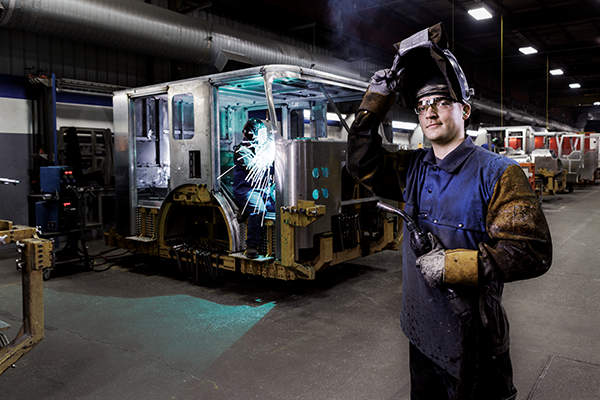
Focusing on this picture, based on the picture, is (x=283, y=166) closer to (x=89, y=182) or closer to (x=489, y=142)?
(x=89, y=182)

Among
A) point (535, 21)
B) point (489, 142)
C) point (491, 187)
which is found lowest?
point (491, 187)

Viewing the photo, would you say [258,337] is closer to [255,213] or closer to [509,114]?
[255,213]

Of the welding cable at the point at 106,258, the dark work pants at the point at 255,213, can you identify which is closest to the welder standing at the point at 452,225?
the dark work pants at the point at 255,213

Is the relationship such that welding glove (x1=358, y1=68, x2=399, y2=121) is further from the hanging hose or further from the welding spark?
the hanging hose

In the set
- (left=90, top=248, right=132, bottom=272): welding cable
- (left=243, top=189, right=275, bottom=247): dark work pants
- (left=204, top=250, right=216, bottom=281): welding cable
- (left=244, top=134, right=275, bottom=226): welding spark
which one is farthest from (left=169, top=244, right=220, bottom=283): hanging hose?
(left=90, top=248, right=132, bottom=272): welding cable

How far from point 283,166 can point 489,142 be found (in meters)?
10.7

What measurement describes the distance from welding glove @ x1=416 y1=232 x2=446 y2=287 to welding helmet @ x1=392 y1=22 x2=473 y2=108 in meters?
0.60

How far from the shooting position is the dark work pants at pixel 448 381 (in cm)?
164

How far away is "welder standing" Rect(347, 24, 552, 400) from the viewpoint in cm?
150

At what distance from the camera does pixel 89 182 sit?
9203 mm

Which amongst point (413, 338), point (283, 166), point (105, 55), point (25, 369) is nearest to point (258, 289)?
point (283, 166)

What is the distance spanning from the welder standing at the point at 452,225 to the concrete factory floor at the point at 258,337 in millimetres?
1455

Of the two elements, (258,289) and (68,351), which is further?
(258,289)

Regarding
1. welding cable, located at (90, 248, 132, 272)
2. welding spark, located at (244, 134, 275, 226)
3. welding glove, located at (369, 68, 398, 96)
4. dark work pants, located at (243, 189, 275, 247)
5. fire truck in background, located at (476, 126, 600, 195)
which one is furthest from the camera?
fire truck in background, located at (476, 126, 600, 195)
